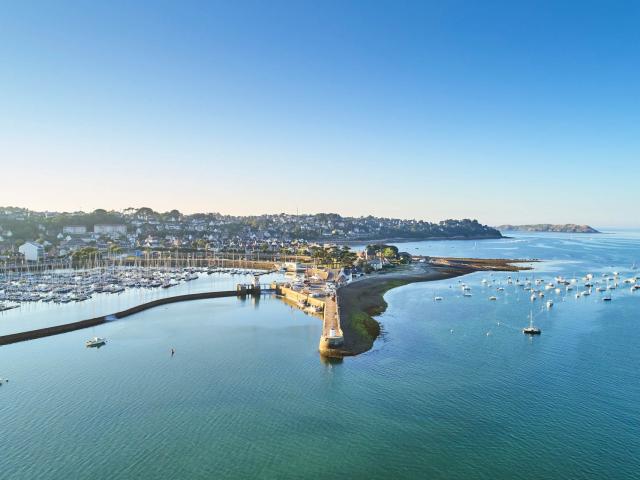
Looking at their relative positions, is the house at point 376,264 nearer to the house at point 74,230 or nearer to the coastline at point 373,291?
the coastline at point 373,291

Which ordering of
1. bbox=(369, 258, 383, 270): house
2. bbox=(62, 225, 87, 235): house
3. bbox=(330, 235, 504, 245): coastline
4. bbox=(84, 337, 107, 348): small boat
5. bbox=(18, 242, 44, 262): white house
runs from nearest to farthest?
bbox=(84, 337, 107, 348): small boat → bbox=(369, 258, 383, 270): house → bbox=(18, 242, 44, 262): white house → bbox=(62, 225, 87, 235): house → bbox=(330, 235, 504, 245): coastline

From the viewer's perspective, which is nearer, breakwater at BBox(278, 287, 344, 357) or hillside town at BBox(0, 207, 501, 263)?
breakwater at BBox(278, 287, 344, 357)

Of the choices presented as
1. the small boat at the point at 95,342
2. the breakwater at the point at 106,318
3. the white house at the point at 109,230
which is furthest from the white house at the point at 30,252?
the small boat at the point at 95,342

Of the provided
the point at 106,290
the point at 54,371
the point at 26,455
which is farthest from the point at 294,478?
the point at 106,290

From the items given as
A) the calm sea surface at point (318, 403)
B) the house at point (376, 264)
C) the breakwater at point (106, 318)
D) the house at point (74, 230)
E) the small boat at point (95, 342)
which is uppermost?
the house at point (74, 230)

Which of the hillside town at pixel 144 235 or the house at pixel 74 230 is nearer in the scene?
the hillside town at pixel 144 235

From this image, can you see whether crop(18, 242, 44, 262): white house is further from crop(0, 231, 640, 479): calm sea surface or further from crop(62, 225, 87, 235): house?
crop(0, 231, 640, 479): calm sea surface

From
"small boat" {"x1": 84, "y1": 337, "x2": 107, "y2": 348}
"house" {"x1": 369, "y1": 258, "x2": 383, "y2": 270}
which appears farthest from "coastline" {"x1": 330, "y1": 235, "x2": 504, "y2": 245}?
"small boat" {"x1": 84, "y1": 337, "x2": 107, "y2": 348}
